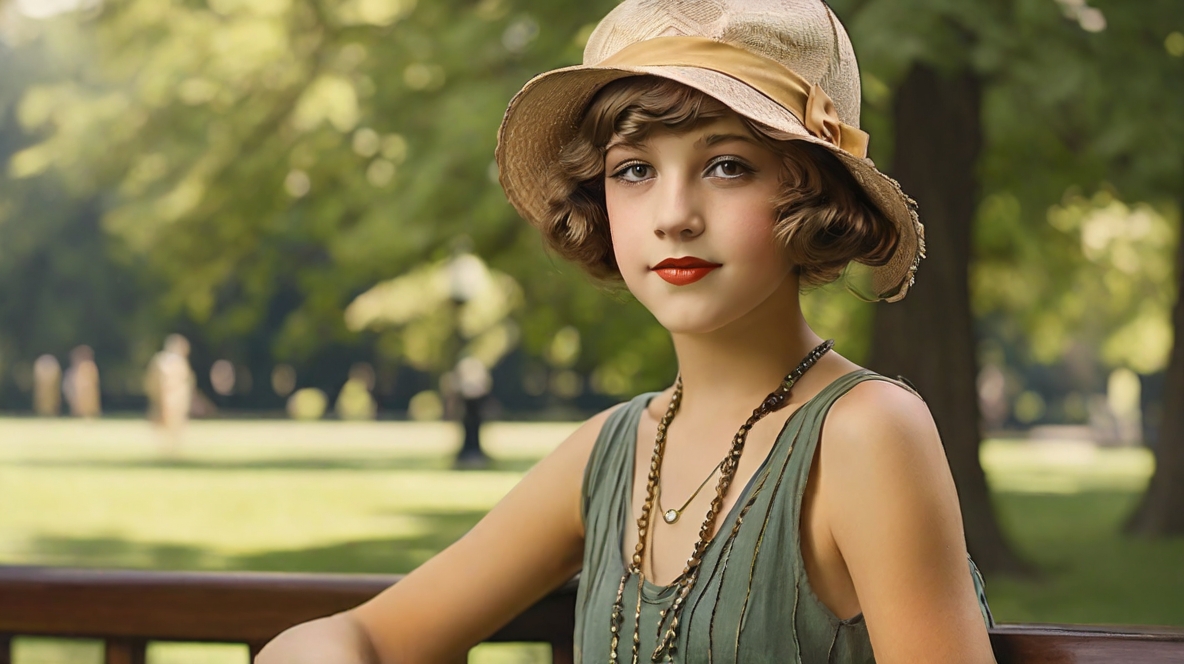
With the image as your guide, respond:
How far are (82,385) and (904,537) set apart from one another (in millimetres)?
31749

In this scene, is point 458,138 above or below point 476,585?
above

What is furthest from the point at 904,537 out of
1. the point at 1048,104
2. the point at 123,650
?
the point at 1048,104

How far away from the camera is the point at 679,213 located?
1.68 metres

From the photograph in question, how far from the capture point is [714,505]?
1.76 meters

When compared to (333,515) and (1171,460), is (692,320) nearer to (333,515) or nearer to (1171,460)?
(1171,460)

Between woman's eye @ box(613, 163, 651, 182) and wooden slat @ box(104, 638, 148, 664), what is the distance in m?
1.07

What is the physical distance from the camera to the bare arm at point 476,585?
197cm

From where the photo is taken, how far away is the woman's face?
1697 millimetres

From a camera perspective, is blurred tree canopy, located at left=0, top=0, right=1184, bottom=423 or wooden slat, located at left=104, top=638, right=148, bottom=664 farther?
blurred tree canopy, located at left=0, top=0, right=1184, bottom=423

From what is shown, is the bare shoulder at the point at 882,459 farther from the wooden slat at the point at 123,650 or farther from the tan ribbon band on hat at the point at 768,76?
the wooden slat at the point at 123,650

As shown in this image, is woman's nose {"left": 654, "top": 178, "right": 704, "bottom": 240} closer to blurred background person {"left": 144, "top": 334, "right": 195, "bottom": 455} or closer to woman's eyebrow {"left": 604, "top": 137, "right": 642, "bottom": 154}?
woman's eyebrow {"left": 604, "top": 137, "right": 642, "bottom": 154}

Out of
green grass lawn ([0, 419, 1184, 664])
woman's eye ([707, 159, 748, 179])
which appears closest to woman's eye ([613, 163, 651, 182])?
woman's eye ([707, 159, 748, 179])

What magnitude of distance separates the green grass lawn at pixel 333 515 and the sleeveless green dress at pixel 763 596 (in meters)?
5.70

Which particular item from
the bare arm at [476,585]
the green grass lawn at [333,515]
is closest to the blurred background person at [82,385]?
the green grass lawn at [333,515]
